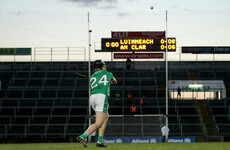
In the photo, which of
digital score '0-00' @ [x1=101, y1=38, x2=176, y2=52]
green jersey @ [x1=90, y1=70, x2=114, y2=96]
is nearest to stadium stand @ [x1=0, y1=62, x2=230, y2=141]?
digital score '0-00' @ [x1=101, y1=38, x2=176, y2=52]

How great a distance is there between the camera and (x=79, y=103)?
44.6 metres

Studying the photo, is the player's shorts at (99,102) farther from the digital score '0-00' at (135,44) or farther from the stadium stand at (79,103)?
the digital score '0-00' at (135,44)

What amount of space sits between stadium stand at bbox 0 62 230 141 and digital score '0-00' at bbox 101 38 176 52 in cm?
506

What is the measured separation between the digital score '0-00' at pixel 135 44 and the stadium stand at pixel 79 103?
5.06 m

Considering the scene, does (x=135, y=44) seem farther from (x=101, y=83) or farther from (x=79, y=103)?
(x=101, y=83)

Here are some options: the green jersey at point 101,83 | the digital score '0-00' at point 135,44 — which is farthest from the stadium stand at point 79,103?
the green jersey at point 101,83

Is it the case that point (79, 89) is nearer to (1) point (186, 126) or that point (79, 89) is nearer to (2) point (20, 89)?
(2) point (20, 89)

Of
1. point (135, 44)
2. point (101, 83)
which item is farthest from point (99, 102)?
point (135, 44)

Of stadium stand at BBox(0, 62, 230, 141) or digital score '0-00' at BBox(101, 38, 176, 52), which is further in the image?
digital score '0-00' at BBox(101, 38, 176, 52)

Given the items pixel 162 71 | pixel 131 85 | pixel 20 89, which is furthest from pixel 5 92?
pixel 162 71

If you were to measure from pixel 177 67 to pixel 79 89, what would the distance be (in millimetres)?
12069

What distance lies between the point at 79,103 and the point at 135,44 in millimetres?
7790

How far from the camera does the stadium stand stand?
3572 centimetres

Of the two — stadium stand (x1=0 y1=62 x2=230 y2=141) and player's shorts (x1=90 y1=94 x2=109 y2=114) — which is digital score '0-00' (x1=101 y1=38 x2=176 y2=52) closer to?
stadium stand (x1=0 y1=62 x2=230 y2=141)
